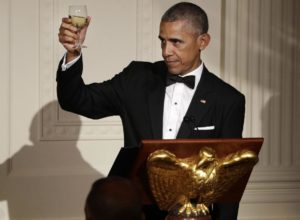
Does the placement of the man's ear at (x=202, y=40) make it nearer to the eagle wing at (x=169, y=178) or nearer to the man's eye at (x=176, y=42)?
the man's eye at (x=176, y=42)

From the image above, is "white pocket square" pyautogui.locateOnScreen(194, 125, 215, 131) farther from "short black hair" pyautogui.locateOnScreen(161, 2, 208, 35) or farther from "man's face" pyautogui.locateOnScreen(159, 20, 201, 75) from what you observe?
"short black hair" pyautogui.locateOnScreen(161, 2, 208, 35)

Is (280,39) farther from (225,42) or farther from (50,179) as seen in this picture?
(50,179)

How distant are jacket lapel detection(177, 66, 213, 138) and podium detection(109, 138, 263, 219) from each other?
1.33 feet

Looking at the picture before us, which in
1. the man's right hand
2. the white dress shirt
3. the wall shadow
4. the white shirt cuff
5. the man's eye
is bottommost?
the wall shadow

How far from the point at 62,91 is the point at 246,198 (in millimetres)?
2259

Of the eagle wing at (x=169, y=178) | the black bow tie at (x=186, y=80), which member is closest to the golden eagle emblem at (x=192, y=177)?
the eagle wing at (x=169, y=178)

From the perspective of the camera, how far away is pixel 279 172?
17.7 ft

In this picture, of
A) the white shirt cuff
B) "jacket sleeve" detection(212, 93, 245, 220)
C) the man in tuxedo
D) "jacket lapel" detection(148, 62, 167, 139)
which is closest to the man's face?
the man in tuxedo

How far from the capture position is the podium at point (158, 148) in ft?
9.13

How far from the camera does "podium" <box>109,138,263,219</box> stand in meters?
2.78

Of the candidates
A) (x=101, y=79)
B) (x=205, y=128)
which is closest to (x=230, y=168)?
(x=205, y=128)

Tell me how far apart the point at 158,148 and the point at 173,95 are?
692 millimetres

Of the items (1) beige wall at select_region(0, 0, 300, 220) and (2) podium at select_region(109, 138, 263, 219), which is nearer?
(2) podium at select_region(109, 138, 263, 219)

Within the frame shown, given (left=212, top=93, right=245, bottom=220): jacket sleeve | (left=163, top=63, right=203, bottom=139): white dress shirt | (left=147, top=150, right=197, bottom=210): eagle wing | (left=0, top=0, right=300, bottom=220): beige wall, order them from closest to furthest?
(left=147, top=150, right=197, bottom=210): eagle wing < (left=212, top=93, right=245, bottom=220): jacket sleeve < (left=163, top=63, right=203, bottom=139): white dress shirt < (left=0, top=0, right=300, bottom=220): beige wall
